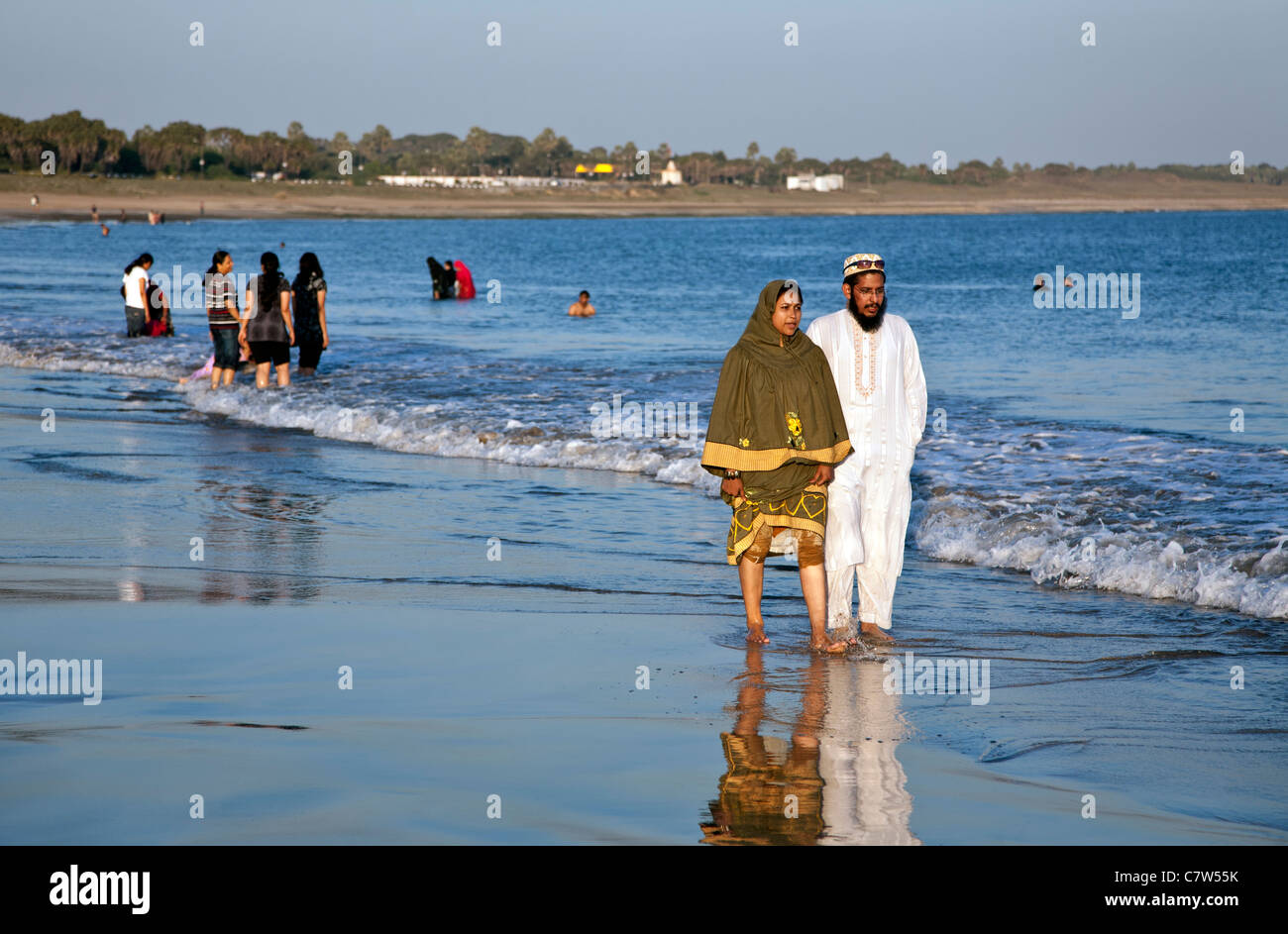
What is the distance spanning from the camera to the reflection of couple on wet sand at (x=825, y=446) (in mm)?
5855

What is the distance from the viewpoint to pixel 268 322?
15492 millimetres

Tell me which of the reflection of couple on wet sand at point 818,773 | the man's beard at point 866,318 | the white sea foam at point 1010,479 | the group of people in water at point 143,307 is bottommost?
the reflection of couple on wet sand at point 818,773

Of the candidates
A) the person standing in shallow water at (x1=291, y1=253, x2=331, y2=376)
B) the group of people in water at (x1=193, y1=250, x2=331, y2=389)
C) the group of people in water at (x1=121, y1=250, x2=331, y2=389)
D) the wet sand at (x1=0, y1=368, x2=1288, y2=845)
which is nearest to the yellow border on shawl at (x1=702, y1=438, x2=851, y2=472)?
the wet sand at (x1=0, y1=368, x2=1288, y2=845)

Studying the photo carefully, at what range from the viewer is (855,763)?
4.52 meters

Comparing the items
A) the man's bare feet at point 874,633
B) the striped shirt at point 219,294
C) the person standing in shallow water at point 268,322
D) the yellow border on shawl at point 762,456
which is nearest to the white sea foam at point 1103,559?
the man's bare feet at point 874,633

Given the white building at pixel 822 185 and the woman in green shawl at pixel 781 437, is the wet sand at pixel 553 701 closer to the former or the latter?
the woman in green shawl at pixel 781 437

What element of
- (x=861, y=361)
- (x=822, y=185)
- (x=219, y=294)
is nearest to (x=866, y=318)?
(x=861, y=361)

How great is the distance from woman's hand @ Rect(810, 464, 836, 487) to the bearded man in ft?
0.57

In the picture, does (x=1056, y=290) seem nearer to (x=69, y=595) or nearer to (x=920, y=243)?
(x=69, y=595)

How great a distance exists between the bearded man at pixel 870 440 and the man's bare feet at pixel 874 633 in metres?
0.03

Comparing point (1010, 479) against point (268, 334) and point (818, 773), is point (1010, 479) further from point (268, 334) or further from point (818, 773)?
point (268, 334)

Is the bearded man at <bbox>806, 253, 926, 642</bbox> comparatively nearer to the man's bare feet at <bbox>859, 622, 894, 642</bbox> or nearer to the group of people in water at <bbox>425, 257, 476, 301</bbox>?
the man's bare feet at <bbox>859, 622, 894, 642</bbox>

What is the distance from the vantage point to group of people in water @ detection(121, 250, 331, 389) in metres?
15.2
